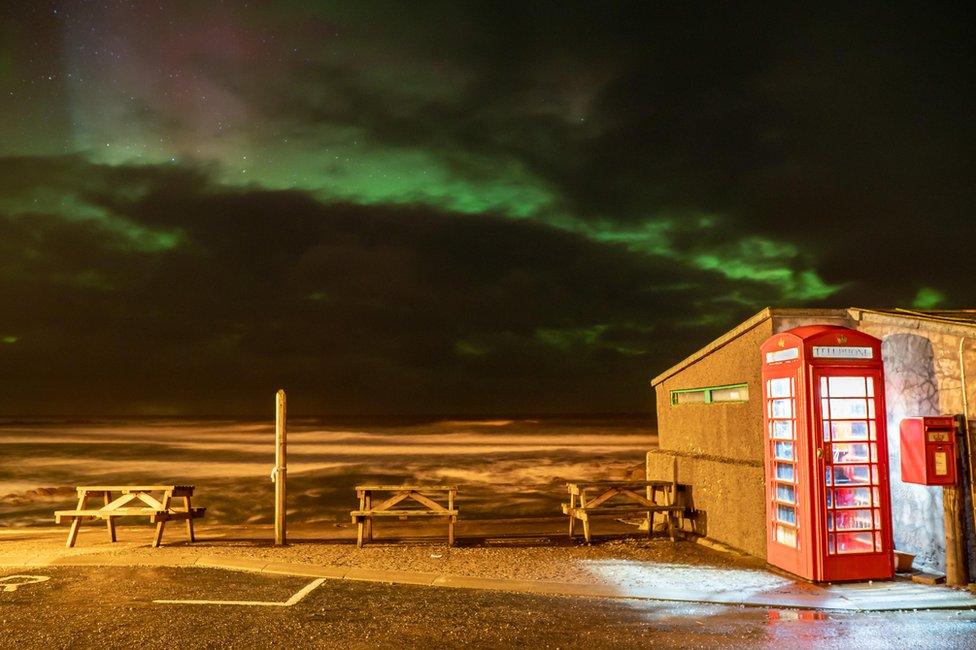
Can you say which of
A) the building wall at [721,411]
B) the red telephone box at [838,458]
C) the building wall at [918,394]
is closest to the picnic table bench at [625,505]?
the building wall at [721,411]

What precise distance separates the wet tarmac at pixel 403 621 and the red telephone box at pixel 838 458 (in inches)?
50.1

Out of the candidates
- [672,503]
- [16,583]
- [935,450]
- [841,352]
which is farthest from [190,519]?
[935,450]

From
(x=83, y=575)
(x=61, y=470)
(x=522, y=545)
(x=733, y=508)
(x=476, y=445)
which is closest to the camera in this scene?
(x=83, y=575)

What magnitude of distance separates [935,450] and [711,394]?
3750 millimetres

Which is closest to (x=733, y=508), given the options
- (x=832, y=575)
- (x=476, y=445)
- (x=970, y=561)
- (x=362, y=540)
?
(x=832, y=575)

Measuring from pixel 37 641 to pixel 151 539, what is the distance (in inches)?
245

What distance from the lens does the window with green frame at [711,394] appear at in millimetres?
10617

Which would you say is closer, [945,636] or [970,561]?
[945,636]

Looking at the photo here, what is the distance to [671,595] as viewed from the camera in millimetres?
8039

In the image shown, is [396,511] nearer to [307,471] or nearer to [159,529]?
[159,529]

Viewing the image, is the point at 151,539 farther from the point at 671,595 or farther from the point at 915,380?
the point at 915,380

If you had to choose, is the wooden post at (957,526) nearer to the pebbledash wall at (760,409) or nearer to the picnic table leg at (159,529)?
the pebbledash wall at (760,409)

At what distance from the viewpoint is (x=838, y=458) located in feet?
28.6

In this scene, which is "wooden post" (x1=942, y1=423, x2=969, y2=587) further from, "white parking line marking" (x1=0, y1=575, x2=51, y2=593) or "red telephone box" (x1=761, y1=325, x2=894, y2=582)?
"white parking line marking" (x1=0, y1=575, x2=51, y2=593)
